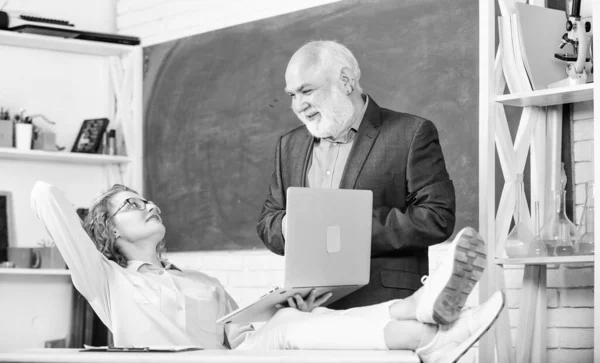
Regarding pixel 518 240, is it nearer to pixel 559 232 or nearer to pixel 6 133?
pixel 559 232

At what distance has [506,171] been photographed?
3.63m

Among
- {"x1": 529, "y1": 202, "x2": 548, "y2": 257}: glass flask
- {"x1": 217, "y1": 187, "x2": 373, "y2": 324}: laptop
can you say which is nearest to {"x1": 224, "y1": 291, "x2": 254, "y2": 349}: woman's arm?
{"x1": 217, "y1": 187, "x2": 373, "y2": 324}: laptop

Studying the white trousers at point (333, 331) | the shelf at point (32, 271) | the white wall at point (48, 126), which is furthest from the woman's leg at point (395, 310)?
the white wall at point (48, 126)

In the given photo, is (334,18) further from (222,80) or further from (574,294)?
(574,294)

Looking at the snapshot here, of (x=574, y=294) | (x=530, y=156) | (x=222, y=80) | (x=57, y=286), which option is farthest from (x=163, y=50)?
(x=574, y=294)

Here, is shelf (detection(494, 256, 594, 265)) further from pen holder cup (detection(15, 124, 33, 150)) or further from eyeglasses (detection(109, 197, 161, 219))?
pen holder cup (detection(15, 124, 33, 150))

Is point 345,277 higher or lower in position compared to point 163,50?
lower

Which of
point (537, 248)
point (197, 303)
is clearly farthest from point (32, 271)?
point (537, 248)

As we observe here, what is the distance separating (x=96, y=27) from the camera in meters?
5.44

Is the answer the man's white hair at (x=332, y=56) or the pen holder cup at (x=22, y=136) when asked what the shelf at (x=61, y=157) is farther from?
the man's white hair at (x=332, y=56)

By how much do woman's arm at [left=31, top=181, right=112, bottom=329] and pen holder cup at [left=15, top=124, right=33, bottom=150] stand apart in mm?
1827

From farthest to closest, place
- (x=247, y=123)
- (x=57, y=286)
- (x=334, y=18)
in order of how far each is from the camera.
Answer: (x=57, y=286), (x=247, y=123), (x=334, y=18)

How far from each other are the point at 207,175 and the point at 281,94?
0.62 meters

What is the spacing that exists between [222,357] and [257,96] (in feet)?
8.93
